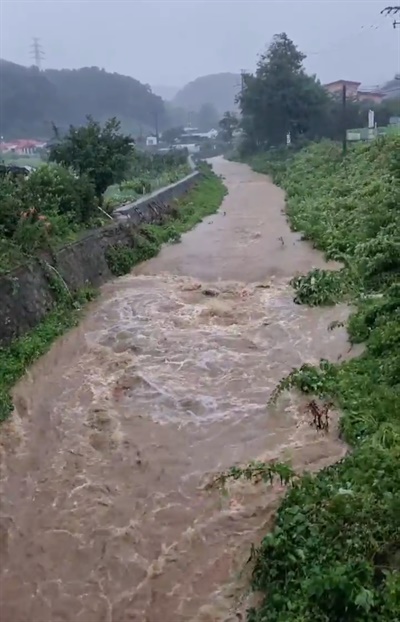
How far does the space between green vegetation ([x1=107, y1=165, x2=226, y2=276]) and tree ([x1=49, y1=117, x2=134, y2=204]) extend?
1850mm

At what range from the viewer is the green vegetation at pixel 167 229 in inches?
659

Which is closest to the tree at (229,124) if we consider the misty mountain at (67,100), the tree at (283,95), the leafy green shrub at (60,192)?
the misty mountain at (67,100)

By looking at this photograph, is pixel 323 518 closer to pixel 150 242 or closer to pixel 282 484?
pixel 282 484

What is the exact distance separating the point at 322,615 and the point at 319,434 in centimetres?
311

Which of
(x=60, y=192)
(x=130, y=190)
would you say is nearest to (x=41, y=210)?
(x=60, y=192)

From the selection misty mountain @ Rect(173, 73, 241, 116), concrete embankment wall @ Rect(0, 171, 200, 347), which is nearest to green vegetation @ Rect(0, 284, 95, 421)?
concrete embankment wall @ Rect(0, 171, 200, 347)

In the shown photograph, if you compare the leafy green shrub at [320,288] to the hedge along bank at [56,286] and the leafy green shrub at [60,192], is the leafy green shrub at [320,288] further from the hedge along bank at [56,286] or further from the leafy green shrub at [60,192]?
the leafy green shrub at [60,192]

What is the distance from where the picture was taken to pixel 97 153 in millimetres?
18531

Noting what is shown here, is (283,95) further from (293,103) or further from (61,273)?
(61,273)

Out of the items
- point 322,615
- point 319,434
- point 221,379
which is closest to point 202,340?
point 221,379

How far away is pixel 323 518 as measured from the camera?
5.40 m

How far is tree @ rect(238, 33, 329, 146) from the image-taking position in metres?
48.6

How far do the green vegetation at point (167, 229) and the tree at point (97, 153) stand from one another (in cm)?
185

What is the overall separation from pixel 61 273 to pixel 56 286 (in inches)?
27.0
